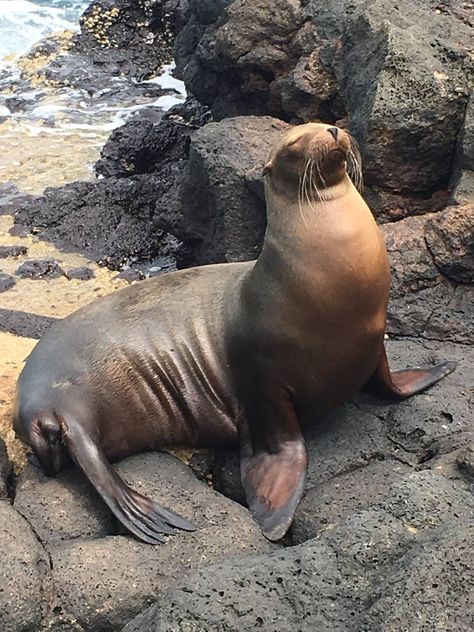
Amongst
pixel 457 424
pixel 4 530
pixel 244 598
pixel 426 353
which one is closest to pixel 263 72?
pixel 426 353

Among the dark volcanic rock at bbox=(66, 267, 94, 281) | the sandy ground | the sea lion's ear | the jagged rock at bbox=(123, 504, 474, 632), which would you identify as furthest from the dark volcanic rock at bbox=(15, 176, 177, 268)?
the jagged rock at bbox=(123, 504, 474, 632)

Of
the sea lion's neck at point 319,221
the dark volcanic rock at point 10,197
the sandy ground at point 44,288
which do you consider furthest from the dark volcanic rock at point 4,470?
the dark volcanic rock at point 10,197

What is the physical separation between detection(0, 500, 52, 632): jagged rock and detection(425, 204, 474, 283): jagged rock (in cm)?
270

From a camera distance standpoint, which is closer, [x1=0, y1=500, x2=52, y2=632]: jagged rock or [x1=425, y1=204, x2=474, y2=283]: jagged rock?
[x1=0, y1=500, x2=52, y2=632]: jagged rock

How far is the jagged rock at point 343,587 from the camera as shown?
2.56 m

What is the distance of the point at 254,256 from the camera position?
21.3 ft

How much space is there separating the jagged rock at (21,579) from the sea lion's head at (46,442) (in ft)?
1.58

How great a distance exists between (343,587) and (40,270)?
216 inches

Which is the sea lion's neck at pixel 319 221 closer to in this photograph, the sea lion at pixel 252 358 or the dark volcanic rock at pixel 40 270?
the sea lion at pixel 252 358

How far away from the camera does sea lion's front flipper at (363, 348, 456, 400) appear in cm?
434

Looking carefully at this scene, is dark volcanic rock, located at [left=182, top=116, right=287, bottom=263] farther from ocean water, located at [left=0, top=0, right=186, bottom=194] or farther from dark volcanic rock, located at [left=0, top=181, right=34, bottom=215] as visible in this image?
ocean water, located at [left=0, top=0, right=186, bottom=194]

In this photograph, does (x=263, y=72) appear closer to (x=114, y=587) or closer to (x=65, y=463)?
(x=65, y=463)

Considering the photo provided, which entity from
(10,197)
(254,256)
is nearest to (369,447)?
(254,256)

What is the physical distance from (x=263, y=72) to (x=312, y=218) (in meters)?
3.66
